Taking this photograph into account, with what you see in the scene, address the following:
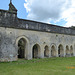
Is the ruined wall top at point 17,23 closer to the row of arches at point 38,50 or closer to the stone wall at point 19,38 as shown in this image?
the stone wall at point 19,38

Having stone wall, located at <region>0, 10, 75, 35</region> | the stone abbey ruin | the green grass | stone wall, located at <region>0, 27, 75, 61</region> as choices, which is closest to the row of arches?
the stone abbey ruin

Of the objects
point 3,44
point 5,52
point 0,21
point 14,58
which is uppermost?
point 0,21

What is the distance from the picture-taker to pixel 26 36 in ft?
47.9

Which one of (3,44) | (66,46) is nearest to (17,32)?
(3,44)

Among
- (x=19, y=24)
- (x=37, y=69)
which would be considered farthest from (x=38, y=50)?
(x=37, y=69)

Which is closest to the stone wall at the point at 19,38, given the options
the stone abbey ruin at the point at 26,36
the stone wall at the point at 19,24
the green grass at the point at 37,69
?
the stone abbey ruin at the point at 26,36

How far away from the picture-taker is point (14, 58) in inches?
520

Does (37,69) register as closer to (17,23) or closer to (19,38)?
(19,38)

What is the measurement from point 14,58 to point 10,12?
20.9 feet

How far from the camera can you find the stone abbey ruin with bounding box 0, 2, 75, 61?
12873 millimetres

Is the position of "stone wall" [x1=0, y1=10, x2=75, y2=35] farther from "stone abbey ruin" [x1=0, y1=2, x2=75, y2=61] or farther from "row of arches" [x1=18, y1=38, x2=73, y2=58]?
"row of arches" [x1=18, y1=38, x2=73, y2=58]

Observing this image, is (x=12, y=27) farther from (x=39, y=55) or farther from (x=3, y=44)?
(x=39, y=55)

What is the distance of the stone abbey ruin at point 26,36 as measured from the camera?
12.9 m

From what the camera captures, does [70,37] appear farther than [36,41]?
Yes
